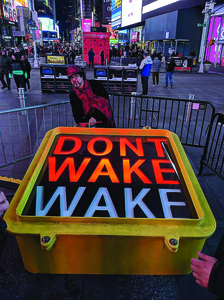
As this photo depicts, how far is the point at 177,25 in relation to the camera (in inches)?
1318

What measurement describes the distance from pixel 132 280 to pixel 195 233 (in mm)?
1161

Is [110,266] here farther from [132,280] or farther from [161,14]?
[161,14]

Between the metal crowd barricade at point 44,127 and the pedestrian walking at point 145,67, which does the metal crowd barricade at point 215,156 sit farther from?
the pedestrian walking at point 145,67

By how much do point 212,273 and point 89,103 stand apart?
2.88m

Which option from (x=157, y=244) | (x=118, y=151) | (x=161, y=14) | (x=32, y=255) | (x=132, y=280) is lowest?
(x=132, y=280)

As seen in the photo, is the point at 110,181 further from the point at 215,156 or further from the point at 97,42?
the point at 97,42

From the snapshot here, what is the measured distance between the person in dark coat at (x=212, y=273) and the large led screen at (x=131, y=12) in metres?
59.5

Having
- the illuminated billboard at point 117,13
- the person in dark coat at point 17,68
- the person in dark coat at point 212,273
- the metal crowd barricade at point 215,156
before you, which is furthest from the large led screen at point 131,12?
the person in dark coat at point 212,273

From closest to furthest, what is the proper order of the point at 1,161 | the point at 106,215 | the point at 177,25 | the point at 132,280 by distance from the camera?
the point at 106,215, the point at 132,280, the point at 1,161, the point at 177,25

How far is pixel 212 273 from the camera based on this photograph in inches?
55.4

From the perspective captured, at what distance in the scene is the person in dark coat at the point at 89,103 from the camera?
358cm

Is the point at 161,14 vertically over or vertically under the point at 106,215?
over

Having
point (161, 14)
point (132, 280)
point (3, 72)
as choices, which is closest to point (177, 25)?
point (161, 14)

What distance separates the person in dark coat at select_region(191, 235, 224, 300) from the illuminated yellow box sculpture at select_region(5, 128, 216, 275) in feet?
0.53
